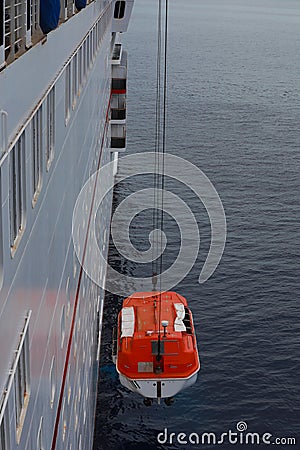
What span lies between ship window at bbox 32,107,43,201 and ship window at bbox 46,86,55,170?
516 millimetres

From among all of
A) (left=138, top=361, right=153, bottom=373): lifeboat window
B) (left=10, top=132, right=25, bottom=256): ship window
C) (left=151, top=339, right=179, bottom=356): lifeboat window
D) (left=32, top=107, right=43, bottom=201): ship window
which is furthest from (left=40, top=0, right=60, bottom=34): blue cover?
(left=138, top=361, right=153, bottom=373): lifeboat window

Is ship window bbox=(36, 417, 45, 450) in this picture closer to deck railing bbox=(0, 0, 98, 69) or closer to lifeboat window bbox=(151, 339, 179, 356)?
deck railing bbox=(0, 0, 98, 69)

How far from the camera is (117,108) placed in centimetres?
2698

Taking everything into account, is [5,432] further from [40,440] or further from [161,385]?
[161,385]

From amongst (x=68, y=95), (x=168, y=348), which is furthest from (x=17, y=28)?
(x=168, y=348)

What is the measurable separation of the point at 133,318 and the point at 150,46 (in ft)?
272

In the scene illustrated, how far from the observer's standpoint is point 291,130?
52094mm

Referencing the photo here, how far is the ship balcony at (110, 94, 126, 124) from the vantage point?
87.8 feet

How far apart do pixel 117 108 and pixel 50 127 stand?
20.4m

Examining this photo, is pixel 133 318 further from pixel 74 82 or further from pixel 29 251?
pixel 29 251

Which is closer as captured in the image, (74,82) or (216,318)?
(74,82)

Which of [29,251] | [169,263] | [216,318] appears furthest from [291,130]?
[29,251]

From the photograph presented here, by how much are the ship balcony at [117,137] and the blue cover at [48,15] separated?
21085 millimetres

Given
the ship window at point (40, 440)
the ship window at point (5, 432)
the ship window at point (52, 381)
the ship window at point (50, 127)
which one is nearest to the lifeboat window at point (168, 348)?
the ship window at point (52, 381)
